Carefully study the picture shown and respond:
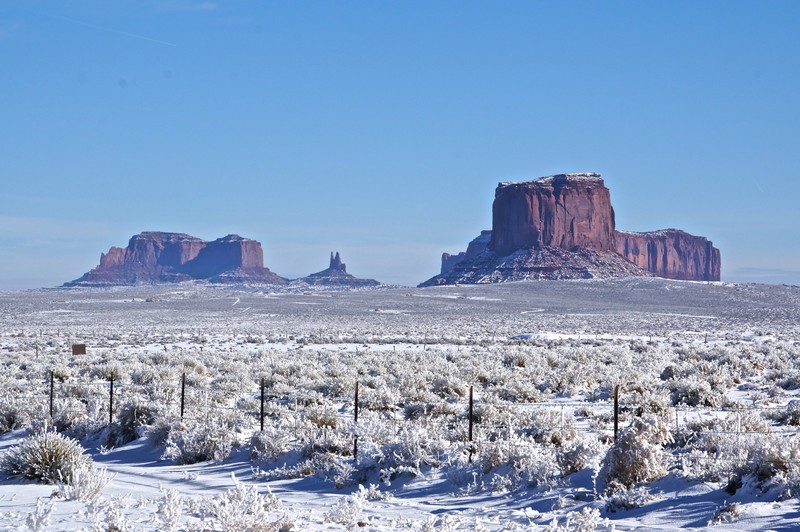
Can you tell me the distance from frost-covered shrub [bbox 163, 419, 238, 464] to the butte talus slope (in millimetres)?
120304

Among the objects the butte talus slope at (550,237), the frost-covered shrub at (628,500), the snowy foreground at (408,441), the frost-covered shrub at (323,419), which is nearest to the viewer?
the snowy foreground at (408,441)

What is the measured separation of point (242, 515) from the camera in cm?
679

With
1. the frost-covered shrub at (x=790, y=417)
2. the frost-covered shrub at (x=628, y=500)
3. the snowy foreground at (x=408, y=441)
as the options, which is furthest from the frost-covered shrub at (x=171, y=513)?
the frost-covered shrub at (x=790, y=417)

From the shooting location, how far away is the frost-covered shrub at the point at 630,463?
29.7 feet

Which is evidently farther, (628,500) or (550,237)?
(550,237)

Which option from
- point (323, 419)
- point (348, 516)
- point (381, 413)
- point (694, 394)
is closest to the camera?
point (348, 516)

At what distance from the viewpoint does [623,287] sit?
105 metres

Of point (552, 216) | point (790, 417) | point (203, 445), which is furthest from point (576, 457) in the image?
point (552, 216)

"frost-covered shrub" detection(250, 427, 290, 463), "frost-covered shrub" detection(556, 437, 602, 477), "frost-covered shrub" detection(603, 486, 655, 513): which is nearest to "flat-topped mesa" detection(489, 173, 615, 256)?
"frost-covered shrub" detection(250, 427, 290, 463)

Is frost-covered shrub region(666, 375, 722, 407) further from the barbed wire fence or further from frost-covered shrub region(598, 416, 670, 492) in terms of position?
frost-covered shrub region(598, 416, 670, 492)

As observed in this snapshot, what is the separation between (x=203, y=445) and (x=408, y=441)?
326cm

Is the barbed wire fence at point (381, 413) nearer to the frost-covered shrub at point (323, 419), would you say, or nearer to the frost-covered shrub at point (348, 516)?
the frost-covered shrub at point (323, 419)

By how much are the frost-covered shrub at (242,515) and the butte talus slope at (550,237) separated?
125 m

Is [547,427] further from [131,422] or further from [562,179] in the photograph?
[562,179]
